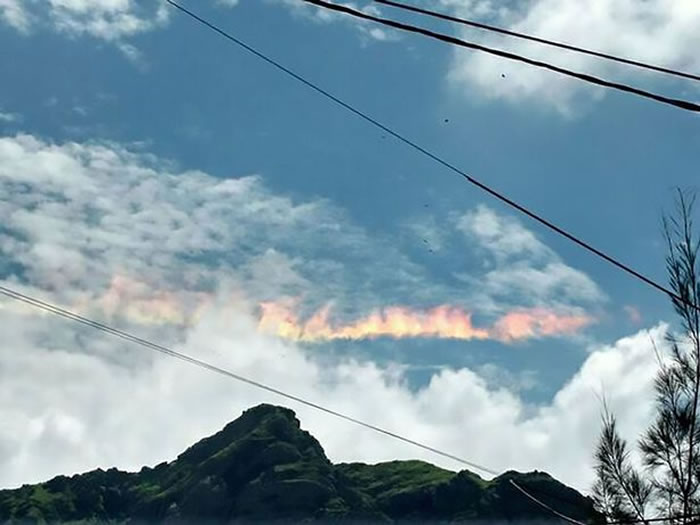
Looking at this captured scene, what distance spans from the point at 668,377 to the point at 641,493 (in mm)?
3367

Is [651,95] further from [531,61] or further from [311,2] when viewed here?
[311,2]

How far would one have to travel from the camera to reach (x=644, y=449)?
963 inches

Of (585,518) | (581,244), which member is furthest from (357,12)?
(585,518)

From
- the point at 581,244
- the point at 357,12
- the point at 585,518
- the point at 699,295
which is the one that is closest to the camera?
the point at 357,12

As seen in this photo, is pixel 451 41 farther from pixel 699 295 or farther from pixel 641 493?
pixel 641 493

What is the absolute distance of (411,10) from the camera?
7551 mm

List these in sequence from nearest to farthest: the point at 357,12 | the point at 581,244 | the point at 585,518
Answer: the point at 357,12, the point at 581,244, the point at 585,518

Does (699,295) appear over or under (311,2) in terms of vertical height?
over

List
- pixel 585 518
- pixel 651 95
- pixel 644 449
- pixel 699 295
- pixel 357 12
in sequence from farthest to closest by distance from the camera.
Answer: pixel 585 518, pixel 644 449, pixel 699 295, pixel 357 12, pixel 651 95

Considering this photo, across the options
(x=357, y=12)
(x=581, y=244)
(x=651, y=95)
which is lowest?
(x=581, y=244)

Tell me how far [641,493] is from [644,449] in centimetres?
141

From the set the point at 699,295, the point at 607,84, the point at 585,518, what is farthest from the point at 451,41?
the point at 585,518

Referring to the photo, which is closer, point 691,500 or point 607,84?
point 607,84

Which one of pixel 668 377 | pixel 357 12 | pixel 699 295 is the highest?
pixel 699 295
